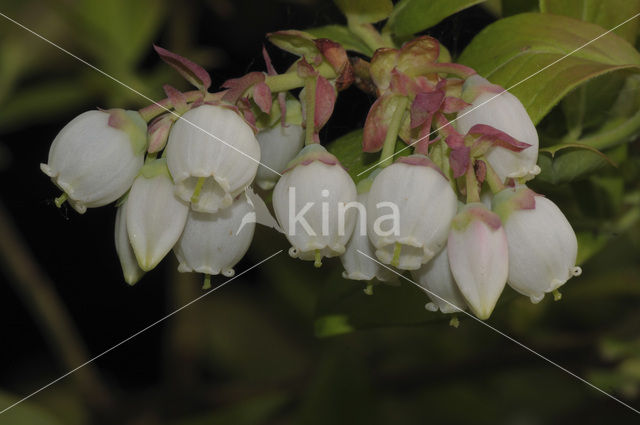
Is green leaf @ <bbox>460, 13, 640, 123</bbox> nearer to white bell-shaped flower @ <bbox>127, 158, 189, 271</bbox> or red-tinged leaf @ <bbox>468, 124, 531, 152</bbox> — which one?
red-tinged leaf @ <bbox>468, 124, 531, 152</bbox>

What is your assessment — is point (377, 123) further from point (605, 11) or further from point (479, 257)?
point (605, 11)

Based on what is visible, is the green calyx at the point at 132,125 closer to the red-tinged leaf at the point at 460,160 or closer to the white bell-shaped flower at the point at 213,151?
the white bell-shaped flower at the point at 213,151

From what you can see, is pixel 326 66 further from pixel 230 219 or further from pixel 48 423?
pixel 48 423

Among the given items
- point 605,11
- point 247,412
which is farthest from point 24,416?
point 605,11

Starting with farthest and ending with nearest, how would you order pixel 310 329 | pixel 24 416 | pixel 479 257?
1. pixel 310 329
2. pixel 24 416
3. pixel 479 257

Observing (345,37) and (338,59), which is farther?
(345,37)

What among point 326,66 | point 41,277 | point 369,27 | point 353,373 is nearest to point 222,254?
point 326,66
